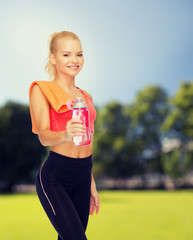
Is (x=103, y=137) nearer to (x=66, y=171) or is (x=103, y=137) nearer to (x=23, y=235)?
(x=23, y=235)

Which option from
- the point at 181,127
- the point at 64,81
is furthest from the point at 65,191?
the point at 181,127

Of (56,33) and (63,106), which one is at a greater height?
(56,33)

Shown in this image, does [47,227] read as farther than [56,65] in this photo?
Yes

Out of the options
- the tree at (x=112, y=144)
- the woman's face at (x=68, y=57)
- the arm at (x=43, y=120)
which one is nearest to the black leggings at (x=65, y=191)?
the arm at (x=43, y=120)

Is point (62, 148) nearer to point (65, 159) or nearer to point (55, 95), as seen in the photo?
point (65, 159)

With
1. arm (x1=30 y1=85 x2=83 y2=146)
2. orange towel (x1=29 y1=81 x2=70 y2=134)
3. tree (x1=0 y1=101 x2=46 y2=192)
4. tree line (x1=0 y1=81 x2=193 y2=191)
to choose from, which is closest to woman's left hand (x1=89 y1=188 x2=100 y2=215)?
arm (x1=30 y1=85 x2=83 y2=146)

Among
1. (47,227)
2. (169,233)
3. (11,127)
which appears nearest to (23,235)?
(47,227)

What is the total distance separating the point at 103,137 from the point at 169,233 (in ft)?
130

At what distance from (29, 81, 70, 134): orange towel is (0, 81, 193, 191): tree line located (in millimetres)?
40827

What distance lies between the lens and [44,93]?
11.5 feet

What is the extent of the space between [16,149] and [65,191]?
45.2 meters

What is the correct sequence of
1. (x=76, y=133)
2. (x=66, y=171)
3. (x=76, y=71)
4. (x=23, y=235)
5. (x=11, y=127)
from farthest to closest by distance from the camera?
(x=11, y=127) → (x=23, y=235) → (x=76, y=71) → (x=66, y=171) → (x=76, y=133)

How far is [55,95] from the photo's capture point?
3.53 metres

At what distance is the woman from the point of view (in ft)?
10.7
